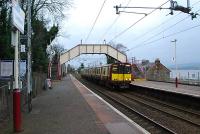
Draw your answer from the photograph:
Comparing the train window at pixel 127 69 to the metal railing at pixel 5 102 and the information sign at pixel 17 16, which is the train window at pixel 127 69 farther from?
the information sign at pixel 17 16

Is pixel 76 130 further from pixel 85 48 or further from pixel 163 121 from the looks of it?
pixel 85 48

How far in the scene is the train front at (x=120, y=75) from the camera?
44781 mm

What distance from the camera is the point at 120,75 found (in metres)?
44.8

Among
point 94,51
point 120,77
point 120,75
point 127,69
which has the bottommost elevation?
point 120,77

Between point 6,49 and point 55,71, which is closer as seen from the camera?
point 6,49

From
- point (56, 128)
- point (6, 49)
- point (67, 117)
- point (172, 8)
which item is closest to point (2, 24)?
point (6, 49)

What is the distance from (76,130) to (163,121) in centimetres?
Result: 582

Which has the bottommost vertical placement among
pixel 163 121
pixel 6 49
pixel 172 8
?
pixel 163 121

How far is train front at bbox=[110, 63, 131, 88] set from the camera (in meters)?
44.8

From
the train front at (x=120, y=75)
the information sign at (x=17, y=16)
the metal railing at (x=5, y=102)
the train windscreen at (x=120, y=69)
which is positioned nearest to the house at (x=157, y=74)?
the train windscreen at (x=120, y=69)

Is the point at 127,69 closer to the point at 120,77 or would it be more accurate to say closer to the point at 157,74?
the point at 120,77

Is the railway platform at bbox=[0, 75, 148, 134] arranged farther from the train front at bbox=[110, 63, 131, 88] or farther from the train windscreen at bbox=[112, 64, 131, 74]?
the train windscreen at bbox=[112, 64, 131, 74]

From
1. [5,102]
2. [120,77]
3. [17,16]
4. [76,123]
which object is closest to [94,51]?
A: [120,77]

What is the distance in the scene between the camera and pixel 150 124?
17.2m
